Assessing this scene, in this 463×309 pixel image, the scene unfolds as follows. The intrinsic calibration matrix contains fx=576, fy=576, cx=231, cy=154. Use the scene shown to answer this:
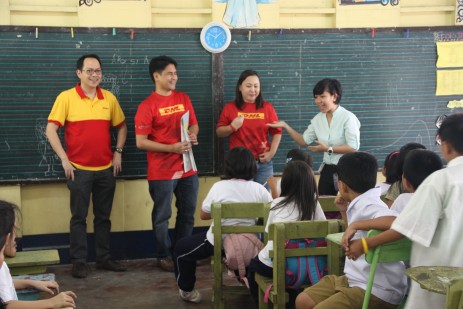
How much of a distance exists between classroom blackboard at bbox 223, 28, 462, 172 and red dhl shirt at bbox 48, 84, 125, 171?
1.06 meters

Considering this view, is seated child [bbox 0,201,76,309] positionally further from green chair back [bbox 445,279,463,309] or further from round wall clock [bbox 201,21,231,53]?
round wall clock [bbox 201,21,231,53]

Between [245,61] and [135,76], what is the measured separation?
91 cm

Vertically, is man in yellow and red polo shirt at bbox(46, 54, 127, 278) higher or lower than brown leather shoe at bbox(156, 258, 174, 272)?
higher

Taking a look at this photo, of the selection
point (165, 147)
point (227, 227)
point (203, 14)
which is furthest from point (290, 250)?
point (203, 14)

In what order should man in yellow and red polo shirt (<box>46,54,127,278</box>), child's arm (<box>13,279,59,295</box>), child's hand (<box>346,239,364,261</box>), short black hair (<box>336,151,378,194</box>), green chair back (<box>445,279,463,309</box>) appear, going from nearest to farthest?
1. green chair back (<box>445,279,463,309</box>)
2. child's hand (<box>346,239,364,261</box>)
3. child's arm (<box>13,279,59,295</box>)
4. short black hair (<box>336,151,378,194</box>)
5. man in yellow and red polo shirt (<box>46,54,127,278</box>)

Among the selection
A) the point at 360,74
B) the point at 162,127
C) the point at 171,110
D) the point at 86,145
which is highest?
the point at 360,74

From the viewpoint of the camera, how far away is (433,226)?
6.79ft

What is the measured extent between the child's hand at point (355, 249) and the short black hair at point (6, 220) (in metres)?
1.25

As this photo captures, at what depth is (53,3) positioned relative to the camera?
4.41 meters

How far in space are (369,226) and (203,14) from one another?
298 cm

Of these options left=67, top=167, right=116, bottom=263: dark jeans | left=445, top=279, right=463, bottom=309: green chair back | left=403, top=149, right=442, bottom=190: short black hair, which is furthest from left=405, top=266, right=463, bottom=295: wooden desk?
left=67, top=167, right=116, bottom=263: dark jeans

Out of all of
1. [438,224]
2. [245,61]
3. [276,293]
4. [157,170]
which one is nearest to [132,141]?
[157,170]

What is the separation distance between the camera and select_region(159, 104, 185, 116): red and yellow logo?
4404 mm

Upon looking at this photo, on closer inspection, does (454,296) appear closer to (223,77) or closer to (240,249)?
(240,249)
